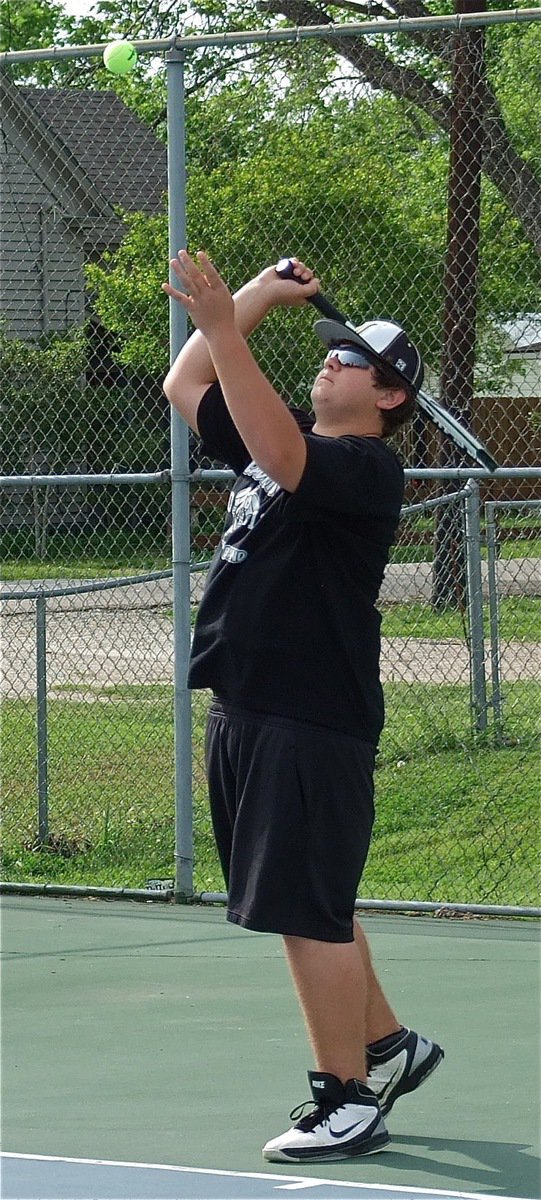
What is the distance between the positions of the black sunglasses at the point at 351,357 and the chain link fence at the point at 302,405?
2435 mm

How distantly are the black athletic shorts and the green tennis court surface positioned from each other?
53 centimetres

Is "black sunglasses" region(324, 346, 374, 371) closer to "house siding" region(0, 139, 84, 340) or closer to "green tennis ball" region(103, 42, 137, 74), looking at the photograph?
"green tennis ball" region(103, 42, 137, 74)

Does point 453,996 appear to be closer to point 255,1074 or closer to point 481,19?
point 255,1074

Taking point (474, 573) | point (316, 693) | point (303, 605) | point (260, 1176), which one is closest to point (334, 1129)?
point (260, 1176)

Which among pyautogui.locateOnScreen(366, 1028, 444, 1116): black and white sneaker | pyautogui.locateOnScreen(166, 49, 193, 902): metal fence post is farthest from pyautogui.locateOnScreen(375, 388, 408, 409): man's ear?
pyautogui.locateOnScreen(166, 49, 193, 902): metal fence post

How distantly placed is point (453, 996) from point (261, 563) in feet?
6.93

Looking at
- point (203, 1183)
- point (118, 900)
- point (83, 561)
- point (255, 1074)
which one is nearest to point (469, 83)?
point (83, 561)

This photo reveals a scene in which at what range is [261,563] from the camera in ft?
12.6

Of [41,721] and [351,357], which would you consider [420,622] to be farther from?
[351,357]

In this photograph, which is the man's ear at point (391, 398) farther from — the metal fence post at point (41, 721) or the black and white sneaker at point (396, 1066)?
the metal fence post at point (41, 721)

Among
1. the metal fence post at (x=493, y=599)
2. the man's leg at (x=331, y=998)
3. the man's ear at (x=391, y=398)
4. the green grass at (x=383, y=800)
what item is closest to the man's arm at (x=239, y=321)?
the man's ear at (x=391, y=398)

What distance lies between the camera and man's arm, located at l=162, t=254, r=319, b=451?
399 centimetres

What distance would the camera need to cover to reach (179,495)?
6699 mm

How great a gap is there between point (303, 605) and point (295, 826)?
474 mm
